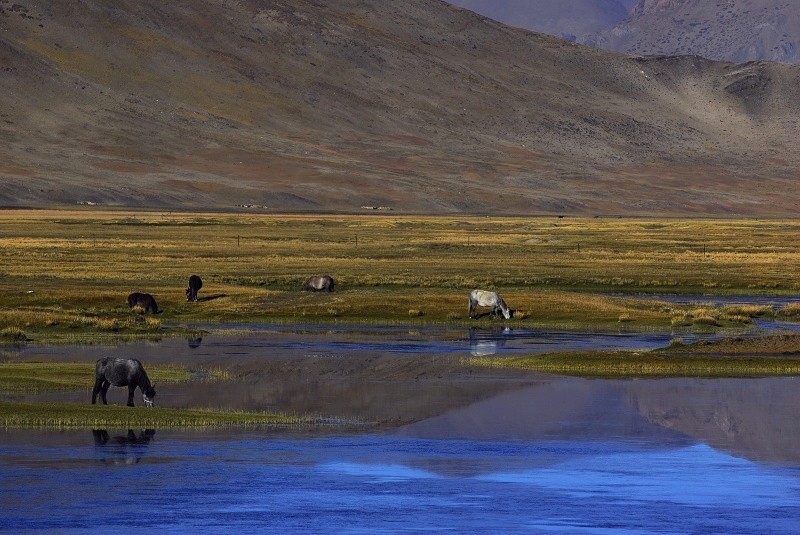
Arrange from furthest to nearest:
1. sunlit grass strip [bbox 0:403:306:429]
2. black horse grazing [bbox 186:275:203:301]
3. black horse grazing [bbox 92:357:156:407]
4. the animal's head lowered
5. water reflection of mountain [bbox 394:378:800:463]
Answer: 1. black horse grazing [bbox 186:275:203:301]
2. the animal's head lowered
3. black horse grazing [bbox 92:357:156:407]
4. water reflection of mountain [bbox 394:378:800:463]
5. sunlit grass strip [bbox 0:403:306:429]

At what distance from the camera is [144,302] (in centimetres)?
4731

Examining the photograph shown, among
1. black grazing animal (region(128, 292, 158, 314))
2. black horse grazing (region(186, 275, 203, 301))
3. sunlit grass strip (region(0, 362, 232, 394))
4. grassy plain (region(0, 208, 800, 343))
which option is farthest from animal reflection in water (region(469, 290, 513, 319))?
sunlit grass strip (region(0, 362, 232, 394))

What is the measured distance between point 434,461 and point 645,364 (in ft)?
44.1

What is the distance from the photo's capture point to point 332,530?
60.0ft

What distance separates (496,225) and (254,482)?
118963 millimetres

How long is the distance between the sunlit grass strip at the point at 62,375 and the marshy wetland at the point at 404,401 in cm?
9

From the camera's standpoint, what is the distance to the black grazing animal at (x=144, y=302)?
4728 centimetres

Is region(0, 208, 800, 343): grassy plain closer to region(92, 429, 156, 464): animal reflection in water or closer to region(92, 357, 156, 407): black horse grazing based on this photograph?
region(92, 357, 156, 407): black horse grazing

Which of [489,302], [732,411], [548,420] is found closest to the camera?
[548,420]

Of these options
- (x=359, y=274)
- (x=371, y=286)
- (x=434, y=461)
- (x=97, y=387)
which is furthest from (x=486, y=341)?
(x=359, y=274)

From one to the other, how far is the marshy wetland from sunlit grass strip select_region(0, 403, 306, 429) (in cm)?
7

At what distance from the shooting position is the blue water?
1869cm

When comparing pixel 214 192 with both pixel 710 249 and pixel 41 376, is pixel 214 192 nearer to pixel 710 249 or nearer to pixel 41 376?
pixel 710 249

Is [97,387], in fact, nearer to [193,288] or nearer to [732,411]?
[732,411]
